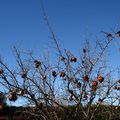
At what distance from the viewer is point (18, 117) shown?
9.92 metres

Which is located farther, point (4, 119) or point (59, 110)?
point (4, 119)

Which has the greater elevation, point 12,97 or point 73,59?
point 73,59

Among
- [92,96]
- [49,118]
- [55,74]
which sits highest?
[55,74]

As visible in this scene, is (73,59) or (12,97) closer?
(12,97)

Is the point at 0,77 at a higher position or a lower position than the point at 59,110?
higher

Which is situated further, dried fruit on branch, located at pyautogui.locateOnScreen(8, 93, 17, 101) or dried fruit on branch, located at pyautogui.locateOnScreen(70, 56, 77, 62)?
dried fruit on branch, located at pyautogui.locateOnScreen(70, 56, 77, 62)

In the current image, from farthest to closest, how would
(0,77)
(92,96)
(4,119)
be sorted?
1. (4,119)
2. (92,96)
3. (0,77)

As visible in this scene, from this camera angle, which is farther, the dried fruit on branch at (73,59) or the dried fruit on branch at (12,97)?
the dried fruit on branch at (73,59)

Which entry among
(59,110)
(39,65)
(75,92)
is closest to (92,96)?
(75,92)

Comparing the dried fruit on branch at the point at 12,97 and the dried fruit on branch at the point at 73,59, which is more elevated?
the dried fruit on branch at the point at 73,59

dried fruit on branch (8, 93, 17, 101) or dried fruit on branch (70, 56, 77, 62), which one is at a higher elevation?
dried fruit on branch (70, 56, 77, 62)

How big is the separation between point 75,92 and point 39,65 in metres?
1.31

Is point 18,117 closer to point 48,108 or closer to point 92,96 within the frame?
point 48,108

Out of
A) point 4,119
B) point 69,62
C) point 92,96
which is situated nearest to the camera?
point 92,96
